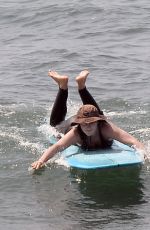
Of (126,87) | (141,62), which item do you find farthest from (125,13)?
(126,87)

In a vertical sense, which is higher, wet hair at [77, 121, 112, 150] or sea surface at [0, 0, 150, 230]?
wet hair at [77, 121, 112, 150]

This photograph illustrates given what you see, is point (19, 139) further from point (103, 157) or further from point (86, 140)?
point (103, 157)

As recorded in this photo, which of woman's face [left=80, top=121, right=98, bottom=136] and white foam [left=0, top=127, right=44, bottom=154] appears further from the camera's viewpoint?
white foam [left=0, top=127, right=44, bottom=154]

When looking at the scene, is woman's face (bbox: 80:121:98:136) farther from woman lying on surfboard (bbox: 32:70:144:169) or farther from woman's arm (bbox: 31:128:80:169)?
woman's arm (bbox: 31:128:80:169)

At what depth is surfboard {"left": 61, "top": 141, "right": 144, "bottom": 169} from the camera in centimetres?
795

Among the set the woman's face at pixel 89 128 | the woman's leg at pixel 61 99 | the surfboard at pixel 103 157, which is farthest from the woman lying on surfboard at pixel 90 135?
the woman's leg at pixel 61 99

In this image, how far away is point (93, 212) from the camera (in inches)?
293

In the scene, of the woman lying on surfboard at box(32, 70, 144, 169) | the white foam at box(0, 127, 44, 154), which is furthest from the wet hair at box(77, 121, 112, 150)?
the white foam at box(0, 127, 44, 154)

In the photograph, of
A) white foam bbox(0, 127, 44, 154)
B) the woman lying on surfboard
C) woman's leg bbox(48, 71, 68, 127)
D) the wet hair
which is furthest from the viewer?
white foam bbox(0, 127, 44, 154)

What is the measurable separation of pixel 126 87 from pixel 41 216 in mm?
6487

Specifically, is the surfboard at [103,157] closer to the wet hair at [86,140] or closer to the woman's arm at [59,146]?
the wet hair at [86,140]

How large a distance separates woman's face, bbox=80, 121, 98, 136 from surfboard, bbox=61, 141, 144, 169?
0.27 meters

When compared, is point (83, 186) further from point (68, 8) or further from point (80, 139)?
point (68, 8)

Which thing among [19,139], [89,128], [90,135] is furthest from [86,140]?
[19,139]
